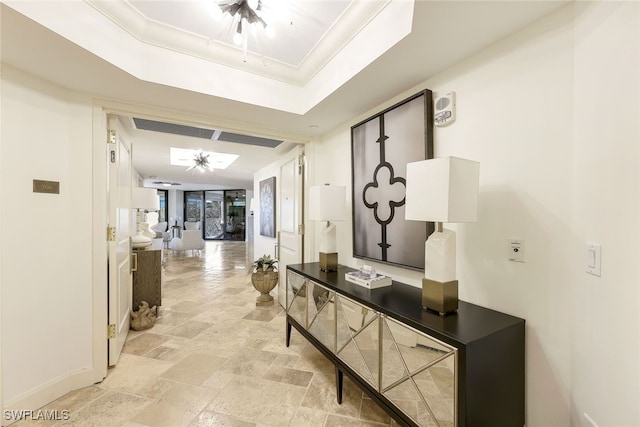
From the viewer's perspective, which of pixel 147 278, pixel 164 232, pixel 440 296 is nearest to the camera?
pixel 440 296

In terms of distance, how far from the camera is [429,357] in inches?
47.9

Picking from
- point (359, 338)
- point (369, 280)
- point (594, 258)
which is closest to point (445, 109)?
point (594, 258)

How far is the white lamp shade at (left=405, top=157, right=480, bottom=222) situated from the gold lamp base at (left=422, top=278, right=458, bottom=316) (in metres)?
0.36

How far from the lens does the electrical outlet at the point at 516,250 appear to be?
1.35 m

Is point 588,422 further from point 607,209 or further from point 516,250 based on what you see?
point 607,209

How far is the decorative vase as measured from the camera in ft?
12.3

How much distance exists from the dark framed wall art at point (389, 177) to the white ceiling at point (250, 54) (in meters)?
0.22

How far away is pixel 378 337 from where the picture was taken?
4.88 ft

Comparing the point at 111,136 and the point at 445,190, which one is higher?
the point at 111,136

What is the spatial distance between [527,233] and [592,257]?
27 centimetres

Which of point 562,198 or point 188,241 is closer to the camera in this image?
point 562,198

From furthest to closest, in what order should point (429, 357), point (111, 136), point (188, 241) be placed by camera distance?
point (188, 241), point (111, 136), point (429, 357)

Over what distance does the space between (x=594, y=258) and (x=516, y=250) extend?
0.31 metres

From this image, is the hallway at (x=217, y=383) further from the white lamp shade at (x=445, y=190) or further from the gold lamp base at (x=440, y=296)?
the white lamp shade at (x=445, y=190)
